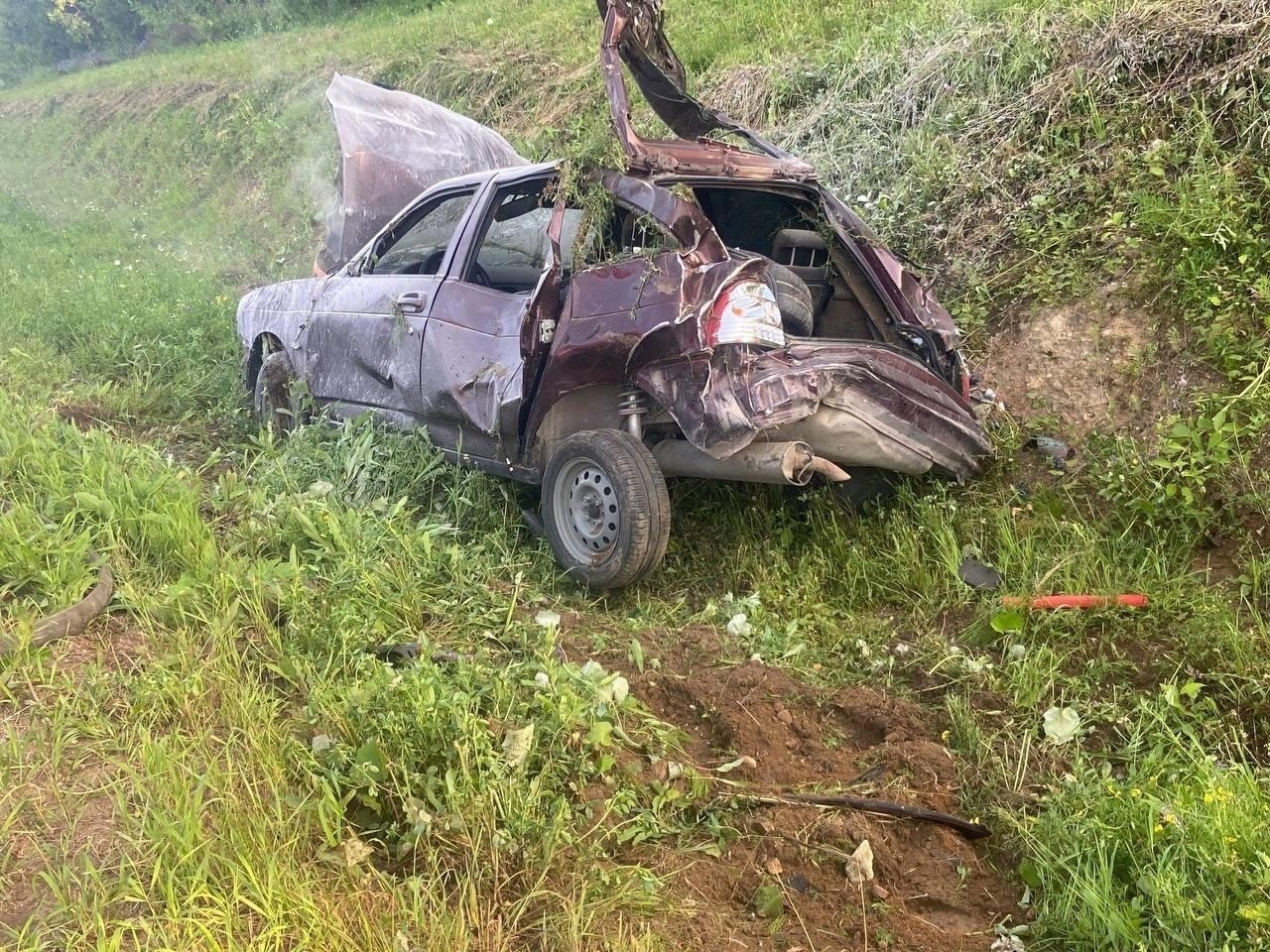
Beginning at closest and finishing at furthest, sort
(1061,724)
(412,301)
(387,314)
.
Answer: (1061,724), (412,301), (387,314)

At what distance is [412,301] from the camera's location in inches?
188

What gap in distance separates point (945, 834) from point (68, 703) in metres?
2.56

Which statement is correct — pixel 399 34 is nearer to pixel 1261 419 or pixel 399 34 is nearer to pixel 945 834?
pixel 1261 419

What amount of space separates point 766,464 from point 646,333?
0.68m

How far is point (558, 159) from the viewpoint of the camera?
4.18m

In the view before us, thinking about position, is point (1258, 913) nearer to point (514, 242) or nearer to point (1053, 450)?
point (1053, 450)

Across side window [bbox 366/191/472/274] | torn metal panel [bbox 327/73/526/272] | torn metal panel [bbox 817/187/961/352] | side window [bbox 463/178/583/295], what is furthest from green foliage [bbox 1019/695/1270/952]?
torn metal panel [bbox 327/73/526/272]

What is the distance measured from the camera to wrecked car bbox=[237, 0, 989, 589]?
357 centimetres

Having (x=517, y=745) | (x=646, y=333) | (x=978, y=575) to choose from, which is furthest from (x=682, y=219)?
(x=517, y=745)

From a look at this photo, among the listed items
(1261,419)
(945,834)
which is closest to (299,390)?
(945,834)

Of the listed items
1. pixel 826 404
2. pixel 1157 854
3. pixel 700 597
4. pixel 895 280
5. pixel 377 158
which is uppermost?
pixel 377 158

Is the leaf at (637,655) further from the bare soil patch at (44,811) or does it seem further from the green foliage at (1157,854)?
the bare soil patch at (44,811)

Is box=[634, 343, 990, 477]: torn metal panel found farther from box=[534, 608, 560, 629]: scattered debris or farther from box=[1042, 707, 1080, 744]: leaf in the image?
box=[1042, 707, 1080, 744]: leaf

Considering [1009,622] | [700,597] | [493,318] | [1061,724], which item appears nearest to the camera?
[1061,724]
